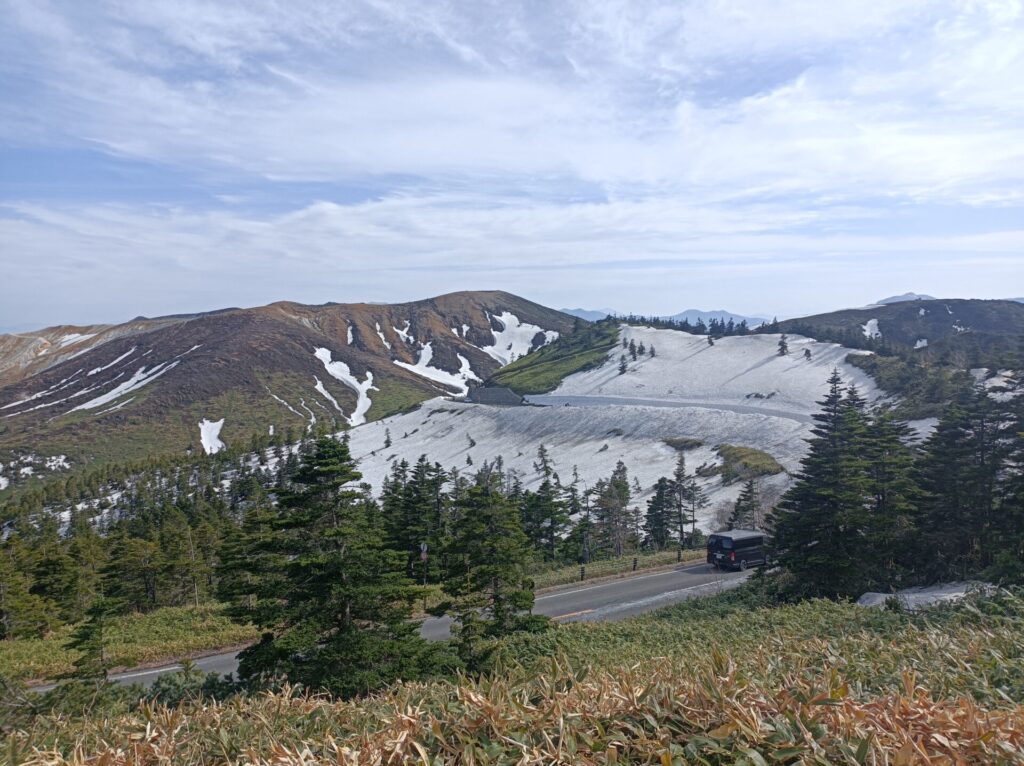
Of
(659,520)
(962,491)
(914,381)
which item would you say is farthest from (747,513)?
(914,381)

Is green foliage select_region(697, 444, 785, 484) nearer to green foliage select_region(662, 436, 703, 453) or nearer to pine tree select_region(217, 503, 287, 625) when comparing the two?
green foliage select_region(662, 436, 703, 453)

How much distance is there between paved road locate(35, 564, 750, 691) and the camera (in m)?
18.1

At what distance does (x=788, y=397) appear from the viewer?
5988 centimetres

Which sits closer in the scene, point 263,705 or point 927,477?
point 263,705

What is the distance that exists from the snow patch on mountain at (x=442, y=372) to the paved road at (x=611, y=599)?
143416mm

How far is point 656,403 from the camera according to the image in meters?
66.6

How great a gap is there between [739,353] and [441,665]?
7591 cm

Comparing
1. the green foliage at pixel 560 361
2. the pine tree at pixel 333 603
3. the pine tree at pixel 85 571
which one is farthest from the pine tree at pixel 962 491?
the green foliage at pixel 560 361

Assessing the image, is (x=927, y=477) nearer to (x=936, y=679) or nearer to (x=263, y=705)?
(x=936, y=679)

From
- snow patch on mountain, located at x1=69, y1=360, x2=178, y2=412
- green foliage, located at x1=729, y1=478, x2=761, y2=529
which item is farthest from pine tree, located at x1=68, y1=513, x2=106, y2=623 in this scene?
snow patch on mountain, located at x1=69, y1=360, x2=178, y2=412

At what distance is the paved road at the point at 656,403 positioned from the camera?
5331 cm

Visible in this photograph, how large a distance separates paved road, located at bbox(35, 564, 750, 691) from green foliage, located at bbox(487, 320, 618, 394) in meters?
64.3

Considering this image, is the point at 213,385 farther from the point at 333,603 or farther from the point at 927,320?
the point at 927,320

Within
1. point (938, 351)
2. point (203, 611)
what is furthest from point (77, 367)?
point (938, 351)
